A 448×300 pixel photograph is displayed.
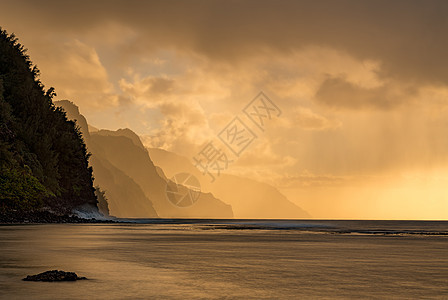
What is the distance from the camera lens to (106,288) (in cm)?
1223

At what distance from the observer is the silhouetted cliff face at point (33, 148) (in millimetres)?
95000

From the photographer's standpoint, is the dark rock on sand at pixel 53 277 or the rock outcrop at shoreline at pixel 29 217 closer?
the dark rock on sand at pixel 53 277

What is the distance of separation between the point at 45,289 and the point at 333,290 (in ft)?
21.2

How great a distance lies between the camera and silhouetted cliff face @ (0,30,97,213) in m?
95.0

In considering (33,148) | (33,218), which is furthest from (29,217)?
(33,148)

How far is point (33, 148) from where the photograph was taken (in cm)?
11606

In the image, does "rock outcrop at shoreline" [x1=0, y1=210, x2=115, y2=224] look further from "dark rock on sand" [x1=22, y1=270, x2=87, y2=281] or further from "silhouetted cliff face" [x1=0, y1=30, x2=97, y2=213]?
"dark rock on sand" [x1=22, y1=270, x2=87, y2=281]

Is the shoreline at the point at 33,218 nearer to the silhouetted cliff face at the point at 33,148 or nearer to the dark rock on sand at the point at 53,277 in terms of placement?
the silhouetted cliff face at the point at 33,148

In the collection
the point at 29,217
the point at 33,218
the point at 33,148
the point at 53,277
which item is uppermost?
the point at 33,148

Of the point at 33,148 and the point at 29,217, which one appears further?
the point at 33,148

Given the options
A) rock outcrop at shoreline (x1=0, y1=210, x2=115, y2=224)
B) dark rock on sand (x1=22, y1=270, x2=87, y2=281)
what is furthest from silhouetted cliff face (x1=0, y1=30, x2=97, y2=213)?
dark rock on sand (x1=22, y1=270, x2=87, y2=281)

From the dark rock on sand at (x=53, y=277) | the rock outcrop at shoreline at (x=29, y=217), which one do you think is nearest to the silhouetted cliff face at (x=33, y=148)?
the rock outcrop at shoreline at (x=29, y=217)

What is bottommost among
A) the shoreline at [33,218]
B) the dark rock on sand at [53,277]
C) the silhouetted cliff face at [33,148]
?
the dark rock on sand at [53,277]

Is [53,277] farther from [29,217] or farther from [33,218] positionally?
[33,218]
